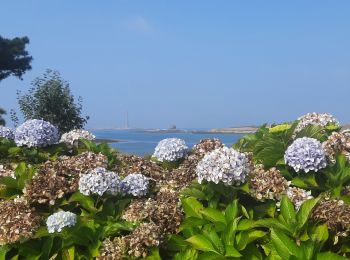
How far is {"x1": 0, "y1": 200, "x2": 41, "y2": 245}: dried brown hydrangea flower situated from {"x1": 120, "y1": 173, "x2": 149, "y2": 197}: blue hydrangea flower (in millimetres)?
628

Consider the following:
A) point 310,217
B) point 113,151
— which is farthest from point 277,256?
point 113,151

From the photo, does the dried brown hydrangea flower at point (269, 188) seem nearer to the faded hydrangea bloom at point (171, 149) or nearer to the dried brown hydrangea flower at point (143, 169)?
the dried brown hydrangea flower at point (143, 169)

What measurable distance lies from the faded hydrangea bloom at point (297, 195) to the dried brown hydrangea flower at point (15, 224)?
5.15 feet

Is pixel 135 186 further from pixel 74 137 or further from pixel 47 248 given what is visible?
pixel 74 137

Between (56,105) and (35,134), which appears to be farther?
(56,105)

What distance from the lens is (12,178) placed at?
4020mm

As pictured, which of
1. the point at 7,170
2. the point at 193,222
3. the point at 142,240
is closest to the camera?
the point at 142,240

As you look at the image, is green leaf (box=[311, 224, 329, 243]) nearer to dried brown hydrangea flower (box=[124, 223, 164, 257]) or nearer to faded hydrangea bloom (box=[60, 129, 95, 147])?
dried brown hydrangea flower (box=[124, 223, 164, 257])

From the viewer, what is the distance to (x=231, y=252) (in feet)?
9.59

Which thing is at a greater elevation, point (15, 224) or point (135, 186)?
point (135, 186)

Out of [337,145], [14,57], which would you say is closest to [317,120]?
[337,145]

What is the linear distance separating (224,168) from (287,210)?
17.1 inches

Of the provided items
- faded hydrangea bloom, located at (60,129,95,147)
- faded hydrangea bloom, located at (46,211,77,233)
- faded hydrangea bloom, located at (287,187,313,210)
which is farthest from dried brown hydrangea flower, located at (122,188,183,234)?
faded hydrangea bloom, located at (60,129,95,147)

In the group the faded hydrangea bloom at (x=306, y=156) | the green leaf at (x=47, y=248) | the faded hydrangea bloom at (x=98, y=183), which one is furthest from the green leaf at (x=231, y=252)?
the green leaf at (x=47, y=248)
